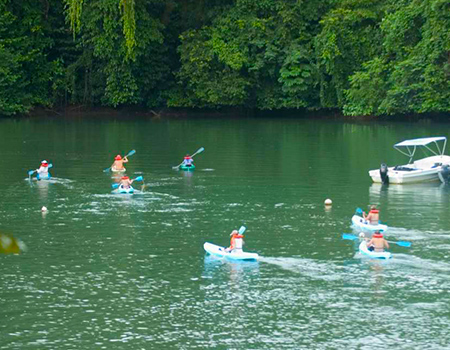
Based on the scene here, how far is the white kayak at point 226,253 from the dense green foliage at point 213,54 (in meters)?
47.6

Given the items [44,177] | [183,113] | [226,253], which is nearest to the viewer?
[226,253]

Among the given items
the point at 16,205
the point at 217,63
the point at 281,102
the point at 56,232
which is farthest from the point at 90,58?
the point at 56,232

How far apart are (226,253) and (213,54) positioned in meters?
54.7

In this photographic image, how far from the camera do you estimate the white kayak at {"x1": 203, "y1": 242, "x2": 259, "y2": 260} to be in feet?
97.0

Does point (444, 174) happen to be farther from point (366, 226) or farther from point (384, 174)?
point (366, 226)

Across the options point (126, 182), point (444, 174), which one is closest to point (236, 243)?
point (126, 182)

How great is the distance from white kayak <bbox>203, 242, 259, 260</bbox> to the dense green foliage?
47646 mm

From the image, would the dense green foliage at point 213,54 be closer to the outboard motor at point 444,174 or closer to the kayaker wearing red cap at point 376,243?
the outboard motor at point 444,174

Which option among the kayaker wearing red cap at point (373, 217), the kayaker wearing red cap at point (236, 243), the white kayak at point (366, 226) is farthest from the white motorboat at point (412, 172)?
the kayaker wearing red cap at point (236, 243)

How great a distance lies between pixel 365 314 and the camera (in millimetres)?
24500

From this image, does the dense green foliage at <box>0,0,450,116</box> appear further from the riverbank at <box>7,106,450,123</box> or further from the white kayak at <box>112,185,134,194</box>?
the white kayak at <box>112,185,134,194</box>

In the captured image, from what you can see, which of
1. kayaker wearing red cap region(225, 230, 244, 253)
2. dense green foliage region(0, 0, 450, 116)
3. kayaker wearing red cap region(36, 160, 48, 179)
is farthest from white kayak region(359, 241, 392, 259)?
dense green foliage region(0, 0, 450, 116)

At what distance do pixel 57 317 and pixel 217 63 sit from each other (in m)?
62.0

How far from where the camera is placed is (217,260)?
2997 centimetres
